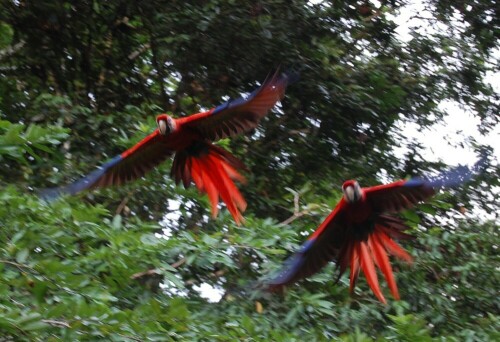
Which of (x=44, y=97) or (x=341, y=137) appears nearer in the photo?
(x=44, y=97)

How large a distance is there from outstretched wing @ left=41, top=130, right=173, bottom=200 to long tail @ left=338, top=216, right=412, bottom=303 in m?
0.68

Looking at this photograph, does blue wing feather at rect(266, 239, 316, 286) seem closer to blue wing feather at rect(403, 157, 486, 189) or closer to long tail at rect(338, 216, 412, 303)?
long tail at rect(338, 216, 412, 303)

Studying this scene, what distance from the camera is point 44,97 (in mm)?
3016

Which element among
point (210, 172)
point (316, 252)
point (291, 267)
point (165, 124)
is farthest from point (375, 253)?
point (165, 124)

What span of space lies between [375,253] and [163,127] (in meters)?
0.78

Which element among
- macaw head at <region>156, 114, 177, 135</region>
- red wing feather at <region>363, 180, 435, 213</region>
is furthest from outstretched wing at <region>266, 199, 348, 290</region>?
macaw head at <region>156, 114, 177, 135</region>

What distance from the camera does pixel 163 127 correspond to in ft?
8.65

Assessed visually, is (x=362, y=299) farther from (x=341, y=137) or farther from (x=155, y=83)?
(x=155, y=83)

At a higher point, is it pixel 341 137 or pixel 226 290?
pixel 341 137

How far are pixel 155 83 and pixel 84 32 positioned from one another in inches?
14.7

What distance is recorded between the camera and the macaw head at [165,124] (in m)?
2.61

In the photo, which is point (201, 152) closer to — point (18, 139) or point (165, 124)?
point (165, 124)

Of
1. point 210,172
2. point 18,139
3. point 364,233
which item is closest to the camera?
point 18,139

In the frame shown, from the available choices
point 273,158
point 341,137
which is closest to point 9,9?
point 273,158
